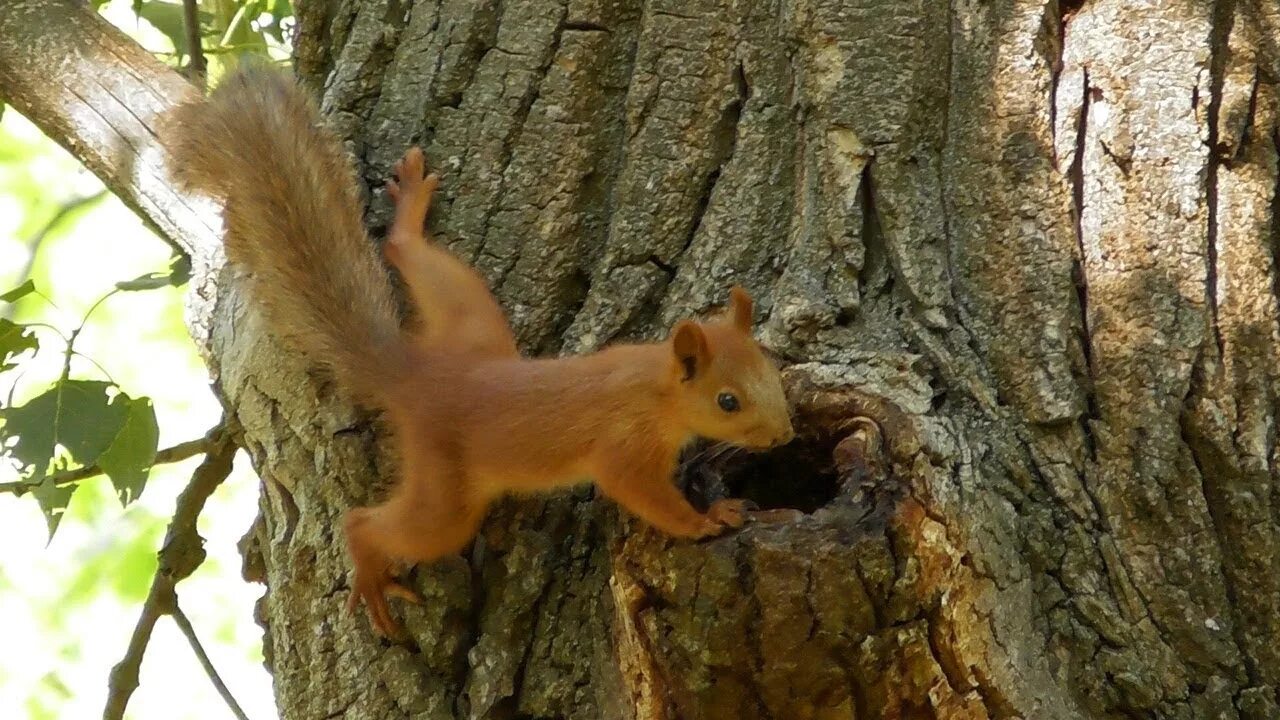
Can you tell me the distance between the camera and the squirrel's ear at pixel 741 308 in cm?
187

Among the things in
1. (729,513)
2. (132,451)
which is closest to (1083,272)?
(729,513)

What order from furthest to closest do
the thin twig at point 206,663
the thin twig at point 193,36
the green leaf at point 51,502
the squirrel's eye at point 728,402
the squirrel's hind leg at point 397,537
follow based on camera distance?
the thin twig at point 193,36 → the thin twig at point 206,663 → the green leaf at point 51,502 → the squirrel's eye at point 728,402 → the squirrel's hind leg at point 397,537

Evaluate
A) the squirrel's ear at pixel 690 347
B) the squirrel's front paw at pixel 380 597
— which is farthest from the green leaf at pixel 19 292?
the squirrel's ear at pixel 690 347

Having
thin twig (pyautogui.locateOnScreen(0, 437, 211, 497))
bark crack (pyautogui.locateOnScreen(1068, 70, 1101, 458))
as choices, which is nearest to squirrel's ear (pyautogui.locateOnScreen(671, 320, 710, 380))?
bark crack (pyautogui.locateOnScreen(1068, 70, 1101, 458))

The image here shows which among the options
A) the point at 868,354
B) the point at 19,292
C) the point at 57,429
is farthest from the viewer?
the point at 19,292

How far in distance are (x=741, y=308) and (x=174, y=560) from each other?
52.2 inches

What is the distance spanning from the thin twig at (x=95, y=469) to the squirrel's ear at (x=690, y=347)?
3.01ft

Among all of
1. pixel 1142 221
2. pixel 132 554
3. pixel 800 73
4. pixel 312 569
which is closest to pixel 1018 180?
pixel 1142 221

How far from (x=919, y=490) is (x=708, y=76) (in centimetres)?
82

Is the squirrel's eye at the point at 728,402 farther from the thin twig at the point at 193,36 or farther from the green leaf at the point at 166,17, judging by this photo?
the green leaf at the point at 166,17

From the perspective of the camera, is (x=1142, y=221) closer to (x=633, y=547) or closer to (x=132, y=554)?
(x=633, y=547)

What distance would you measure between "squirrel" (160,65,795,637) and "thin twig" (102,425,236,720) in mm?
557

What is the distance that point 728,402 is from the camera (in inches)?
79.5

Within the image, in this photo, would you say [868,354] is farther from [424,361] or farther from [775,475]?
[424,361]
